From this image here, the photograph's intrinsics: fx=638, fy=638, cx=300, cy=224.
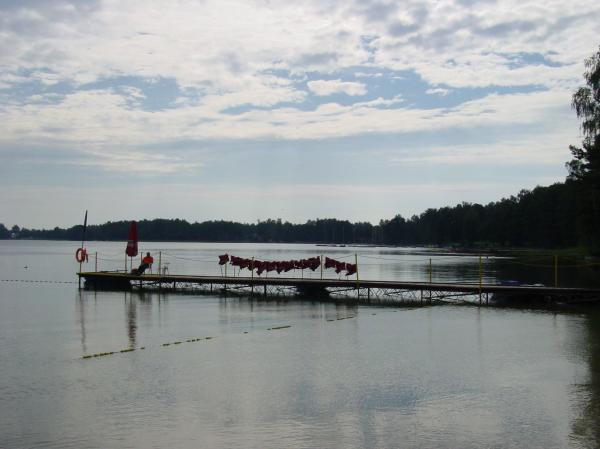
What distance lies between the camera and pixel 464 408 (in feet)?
29.5

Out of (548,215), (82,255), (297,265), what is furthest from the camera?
(548,215)

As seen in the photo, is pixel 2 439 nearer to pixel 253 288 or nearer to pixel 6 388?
pixel 6 388

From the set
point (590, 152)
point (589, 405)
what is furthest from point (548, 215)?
point (589, 405)

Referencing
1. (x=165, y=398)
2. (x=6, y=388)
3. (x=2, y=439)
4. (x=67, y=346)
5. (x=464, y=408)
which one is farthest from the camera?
(x=67, y=346)

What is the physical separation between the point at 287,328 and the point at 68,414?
30.3 ft

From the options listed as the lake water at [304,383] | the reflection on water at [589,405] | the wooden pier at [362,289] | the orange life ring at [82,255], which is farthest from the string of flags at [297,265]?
the reflection on water at [589,405]

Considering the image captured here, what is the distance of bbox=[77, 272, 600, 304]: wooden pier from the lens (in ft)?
81.1

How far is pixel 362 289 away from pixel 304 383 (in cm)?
2044

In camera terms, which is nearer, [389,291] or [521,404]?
[521,404]

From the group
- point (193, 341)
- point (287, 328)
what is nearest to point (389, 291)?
point (287, 328)

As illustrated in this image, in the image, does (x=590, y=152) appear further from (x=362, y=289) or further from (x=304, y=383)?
(x=304, y=383)

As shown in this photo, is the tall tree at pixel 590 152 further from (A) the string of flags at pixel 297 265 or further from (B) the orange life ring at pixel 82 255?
(B) the orange life ring at pixel 82 255

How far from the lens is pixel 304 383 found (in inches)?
418

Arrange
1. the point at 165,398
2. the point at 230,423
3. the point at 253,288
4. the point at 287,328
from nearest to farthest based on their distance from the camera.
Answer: the point at 230,423 → the point at 165,398 → the point at 287,328 → the point at 253,288
